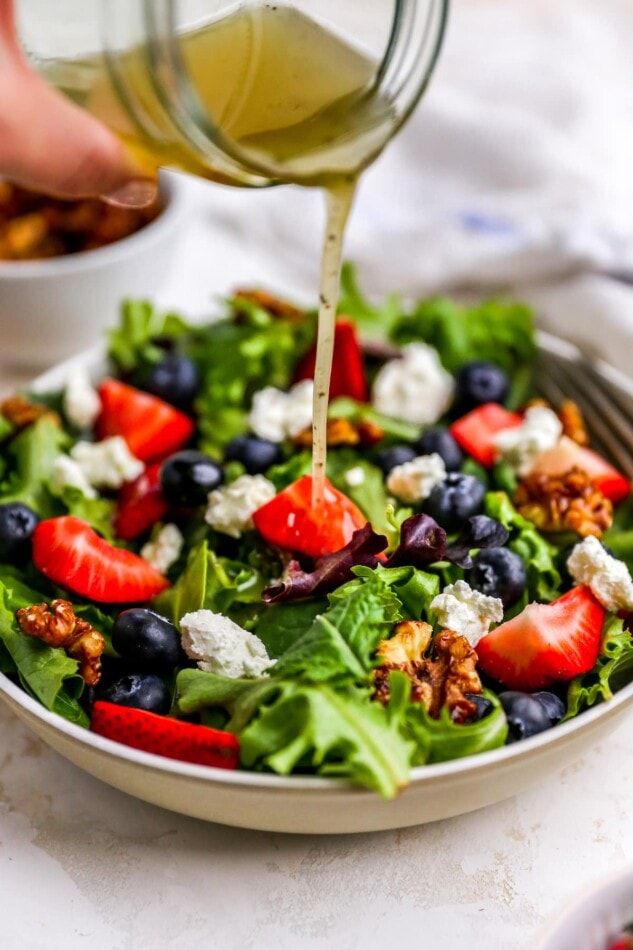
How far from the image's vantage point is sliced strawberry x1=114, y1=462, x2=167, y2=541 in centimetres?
230

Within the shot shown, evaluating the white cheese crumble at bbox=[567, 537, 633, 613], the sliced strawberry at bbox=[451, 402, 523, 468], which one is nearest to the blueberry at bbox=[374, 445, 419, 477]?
the sliced strawberry at bbox=[451, 402, 523, 468]

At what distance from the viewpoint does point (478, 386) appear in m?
2.53

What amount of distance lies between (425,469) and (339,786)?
2.54 ft

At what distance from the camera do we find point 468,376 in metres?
2.55

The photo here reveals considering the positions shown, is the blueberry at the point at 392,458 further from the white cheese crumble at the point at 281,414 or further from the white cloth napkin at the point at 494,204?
the white cloth napkin at the point at 494,204

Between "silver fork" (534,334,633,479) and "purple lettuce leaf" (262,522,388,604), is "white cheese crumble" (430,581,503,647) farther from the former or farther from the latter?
"silver fork" (534,334,633,479)

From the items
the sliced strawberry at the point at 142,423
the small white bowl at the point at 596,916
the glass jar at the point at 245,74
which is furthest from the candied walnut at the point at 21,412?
the small white bowl at the point at 596,916

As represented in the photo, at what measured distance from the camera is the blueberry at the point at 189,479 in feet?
7.26

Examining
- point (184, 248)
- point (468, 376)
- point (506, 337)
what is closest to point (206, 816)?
point (468, 376)

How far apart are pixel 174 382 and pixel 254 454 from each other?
0.35 metres

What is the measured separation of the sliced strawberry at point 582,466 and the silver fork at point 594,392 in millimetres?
97

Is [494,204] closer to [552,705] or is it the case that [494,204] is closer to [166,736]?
[552,705]

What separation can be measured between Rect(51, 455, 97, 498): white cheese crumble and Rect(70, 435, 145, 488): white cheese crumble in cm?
3

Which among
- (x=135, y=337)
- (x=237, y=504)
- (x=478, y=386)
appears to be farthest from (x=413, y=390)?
(x=135, y=337)
